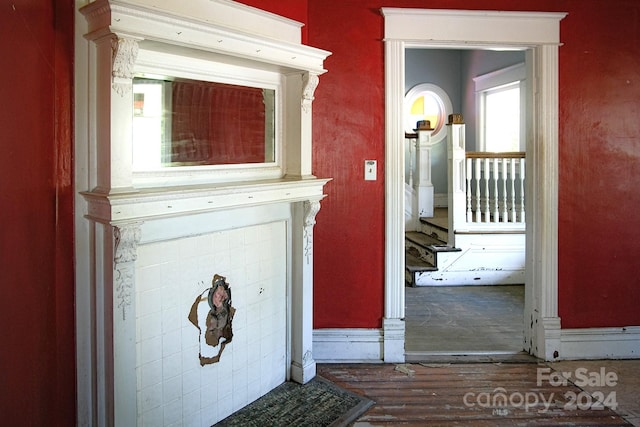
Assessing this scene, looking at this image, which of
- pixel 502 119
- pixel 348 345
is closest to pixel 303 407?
pixel 348 345

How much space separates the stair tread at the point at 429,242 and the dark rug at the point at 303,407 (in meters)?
2.88

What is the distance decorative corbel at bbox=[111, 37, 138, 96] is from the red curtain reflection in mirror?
37 cm

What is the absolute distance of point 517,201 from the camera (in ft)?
20.5

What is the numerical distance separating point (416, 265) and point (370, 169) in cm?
258

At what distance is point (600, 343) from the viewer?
3818 millimetres

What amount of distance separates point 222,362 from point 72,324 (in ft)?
2.75

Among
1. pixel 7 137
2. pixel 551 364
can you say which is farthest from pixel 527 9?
pixel 7 137

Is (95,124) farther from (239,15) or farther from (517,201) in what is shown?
(517,201)

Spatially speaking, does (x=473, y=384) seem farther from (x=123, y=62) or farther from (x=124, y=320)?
(x=123, y=62)

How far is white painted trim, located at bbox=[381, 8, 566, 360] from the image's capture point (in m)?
3.63

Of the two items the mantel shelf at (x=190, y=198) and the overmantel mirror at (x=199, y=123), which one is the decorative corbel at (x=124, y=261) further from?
the overmantel mirror at (x=199, y=123)

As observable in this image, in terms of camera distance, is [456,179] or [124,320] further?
[456,179]

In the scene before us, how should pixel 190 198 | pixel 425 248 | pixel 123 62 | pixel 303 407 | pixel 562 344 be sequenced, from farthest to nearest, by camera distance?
pixel 425 248 → pixel 562 344 → pixel 303 407 → pixel 190 198 → pixel 123 62

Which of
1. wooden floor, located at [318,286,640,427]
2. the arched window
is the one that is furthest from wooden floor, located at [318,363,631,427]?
the arched window
